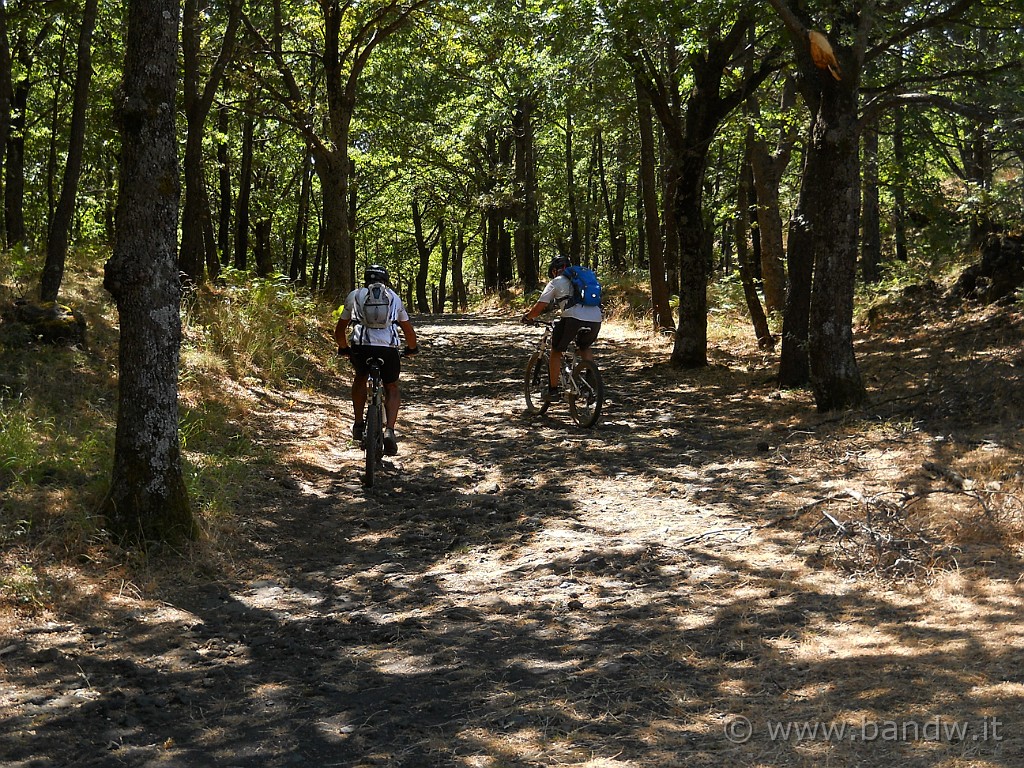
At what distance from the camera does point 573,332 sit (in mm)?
11820

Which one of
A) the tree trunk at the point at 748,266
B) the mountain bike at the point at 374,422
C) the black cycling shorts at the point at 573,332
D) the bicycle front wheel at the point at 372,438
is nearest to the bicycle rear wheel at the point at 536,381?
the black cycling shorts at the point at 573,332

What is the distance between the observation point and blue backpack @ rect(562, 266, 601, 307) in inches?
457

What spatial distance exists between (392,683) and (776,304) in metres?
15.7

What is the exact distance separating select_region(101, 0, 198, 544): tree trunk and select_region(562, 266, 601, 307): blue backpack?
583 centimetres

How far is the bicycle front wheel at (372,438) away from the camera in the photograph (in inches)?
353

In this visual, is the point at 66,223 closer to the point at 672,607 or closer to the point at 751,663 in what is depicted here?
the point at 672,607

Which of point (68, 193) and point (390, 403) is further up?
point (68, 193)

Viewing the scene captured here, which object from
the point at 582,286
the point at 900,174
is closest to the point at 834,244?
the point at 582,286

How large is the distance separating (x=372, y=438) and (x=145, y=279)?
9.68 feet

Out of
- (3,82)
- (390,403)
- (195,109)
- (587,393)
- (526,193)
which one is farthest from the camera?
(526,193)

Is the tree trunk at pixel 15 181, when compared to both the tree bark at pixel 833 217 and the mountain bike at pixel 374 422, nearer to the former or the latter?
the mountain bike at pixel 374 422

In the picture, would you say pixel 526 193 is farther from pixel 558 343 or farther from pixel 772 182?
pixel 558 343

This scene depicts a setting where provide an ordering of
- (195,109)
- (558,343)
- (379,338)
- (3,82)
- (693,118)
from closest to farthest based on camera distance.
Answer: (379,338)
(558,343)
(3,82)
(195,109)
(693,118)

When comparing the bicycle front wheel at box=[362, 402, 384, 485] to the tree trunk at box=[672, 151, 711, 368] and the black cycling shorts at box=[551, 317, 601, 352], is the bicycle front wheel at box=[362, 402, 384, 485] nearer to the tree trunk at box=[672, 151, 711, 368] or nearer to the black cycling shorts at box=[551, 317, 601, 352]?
the black cycling shorts at box=[551, 317, 601, 352]
